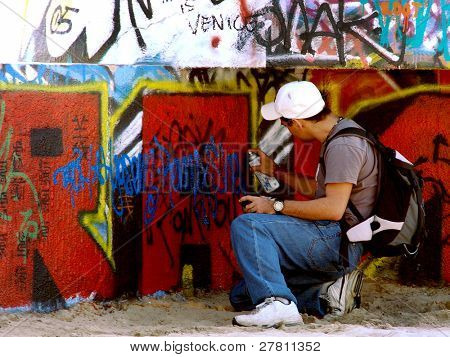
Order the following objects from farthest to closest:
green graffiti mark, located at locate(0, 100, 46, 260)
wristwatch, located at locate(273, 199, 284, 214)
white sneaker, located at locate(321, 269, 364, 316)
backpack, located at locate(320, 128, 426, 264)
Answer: green graffiti mark, located at locate(0, 100, 46, 260), white sneaker, located at locate(321, 269, 364, 316), wristwatch, located at locate(273, 199, 284, 214), backpack, located at locate(320, 128, 426, 264)

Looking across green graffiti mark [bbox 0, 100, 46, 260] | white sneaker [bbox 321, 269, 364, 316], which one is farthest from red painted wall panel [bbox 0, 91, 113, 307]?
white sneaker [bbox 321, 269, 364, 316]

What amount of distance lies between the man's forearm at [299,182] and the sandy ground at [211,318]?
801 millimetres

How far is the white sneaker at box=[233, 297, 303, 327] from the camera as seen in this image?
4.78m

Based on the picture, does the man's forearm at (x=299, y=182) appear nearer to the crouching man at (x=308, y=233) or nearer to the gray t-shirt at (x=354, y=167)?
the crouching man at (x=308, y=233)

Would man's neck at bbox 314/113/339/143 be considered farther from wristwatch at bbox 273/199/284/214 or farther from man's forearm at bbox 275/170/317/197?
man's forearm at bbox 275/170/317/197

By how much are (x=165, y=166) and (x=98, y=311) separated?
1.07m

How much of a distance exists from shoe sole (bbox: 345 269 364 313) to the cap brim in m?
1.09

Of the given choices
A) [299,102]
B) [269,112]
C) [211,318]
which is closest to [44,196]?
[211,318]

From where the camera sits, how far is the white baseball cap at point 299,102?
16.8ft

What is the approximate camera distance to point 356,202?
4.99m

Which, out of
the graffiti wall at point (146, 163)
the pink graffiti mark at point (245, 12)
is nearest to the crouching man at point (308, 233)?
the graffiti wall at point (146, 163)

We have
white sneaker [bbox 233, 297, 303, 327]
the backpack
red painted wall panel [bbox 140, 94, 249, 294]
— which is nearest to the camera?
white sneaker [bbox 233, 297, 303, 327]

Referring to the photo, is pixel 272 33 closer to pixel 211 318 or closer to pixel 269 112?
pixel 269 112

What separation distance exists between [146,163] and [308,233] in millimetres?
1342
